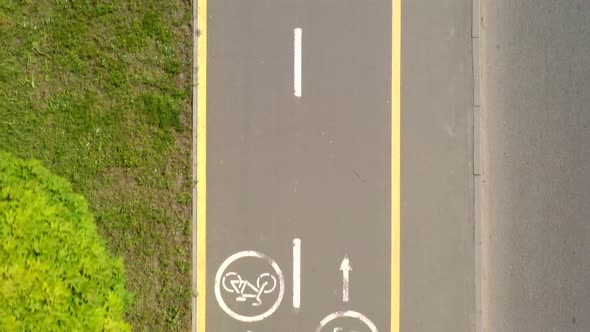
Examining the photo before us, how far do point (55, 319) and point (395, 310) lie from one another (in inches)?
140

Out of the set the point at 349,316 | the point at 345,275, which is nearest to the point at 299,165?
the point at 345,275

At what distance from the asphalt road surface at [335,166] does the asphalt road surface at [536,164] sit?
326mm

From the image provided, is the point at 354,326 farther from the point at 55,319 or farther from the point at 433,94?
the point at 55,319

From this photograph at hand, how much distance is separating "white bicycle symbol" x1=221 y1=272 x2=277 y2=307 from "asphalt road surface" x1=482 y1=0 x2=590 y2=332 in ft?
8.04

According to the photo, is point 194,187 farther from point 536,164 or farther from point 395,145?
point 536,164

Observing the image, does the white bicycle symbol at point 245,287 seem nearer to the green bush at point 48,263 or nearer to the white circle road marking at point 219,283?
the white circle road marking at point 219,283

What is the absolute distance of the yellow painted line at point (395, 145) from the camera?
663 centimetres

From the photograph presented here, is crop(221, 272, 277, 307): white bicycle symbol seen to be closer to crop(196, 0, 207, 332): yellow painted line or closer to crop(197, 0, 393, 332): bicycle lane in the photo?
crop(197, 0, 393, 332): bicycle lane

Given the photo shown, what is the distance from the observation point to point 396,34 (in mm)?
6680

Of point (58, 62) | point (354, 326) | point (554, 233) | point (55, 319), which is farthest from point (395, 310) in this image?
point (58, 62)

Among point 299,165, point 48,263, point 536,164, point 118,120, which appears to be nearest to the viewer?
point 48,263

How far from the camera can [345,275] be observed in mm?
6625

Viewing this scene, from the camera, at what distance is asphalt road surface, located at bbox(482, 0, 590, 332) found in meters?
6.73

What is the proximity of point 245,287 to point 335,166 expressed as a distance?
1.63 metres
